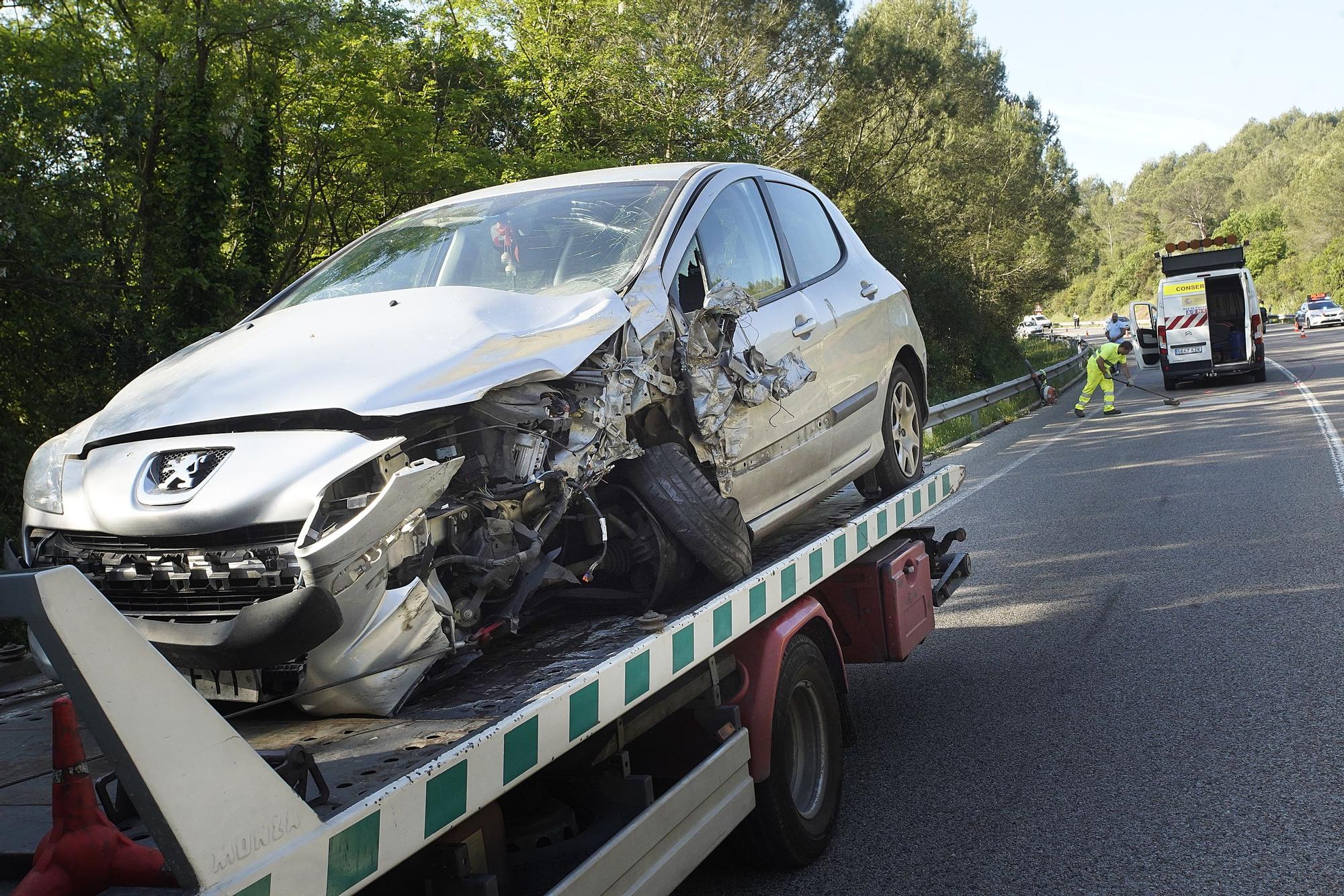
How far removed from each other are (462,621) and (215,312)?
1332cm

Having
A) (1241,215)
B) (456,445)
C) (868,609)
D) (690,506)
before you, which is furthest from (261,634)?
(1241,215)

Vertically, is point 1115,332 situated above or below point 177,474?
below

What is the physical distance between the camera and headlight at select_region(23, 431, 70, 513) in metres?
3.03

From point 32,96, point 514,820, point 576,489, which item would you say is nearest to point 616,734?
point 514,820

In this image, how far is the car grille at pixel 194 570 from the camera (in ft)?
8.83

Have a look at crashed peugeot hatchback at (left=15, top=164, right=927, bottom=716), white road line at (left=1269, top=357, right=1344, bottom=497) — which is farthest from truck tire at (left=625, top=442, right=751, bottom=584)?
white road line at (left=1269, top=357, right=1344, bottom=497)

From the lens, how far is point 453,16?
20906 mm

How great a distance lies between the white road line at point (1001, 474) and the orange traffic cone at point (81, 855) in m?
7.57

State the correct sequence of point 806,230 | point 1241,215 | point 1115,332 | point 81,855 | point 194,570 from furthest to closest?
point 1241,215 → point 1115,332 → point 806,230 → point 194,570 → point 81,855

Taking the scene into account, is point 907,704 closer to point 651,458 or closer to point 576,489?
point 651,458

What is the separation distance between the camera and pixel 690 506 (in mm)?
3773

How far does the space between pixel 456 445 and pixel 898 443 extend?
11.9 ft

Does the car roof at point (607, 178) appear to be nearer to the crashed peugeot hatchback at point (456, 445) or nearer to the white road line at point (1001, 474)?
the crashed peugeot hatchback at point (456, 445)

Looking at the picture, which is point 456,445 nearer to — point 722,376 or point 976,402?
point 722,376
